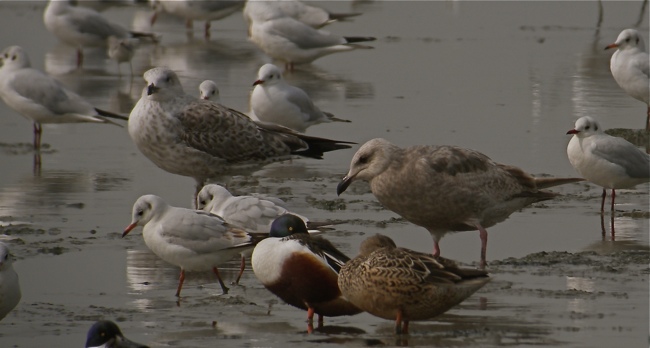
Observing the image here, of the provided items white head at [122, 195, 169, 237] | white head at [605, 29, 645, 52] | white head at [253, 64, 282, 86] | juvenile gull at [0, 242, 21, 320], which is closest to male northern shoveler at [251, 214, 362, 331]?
white head at [122, 195, 169, 237]

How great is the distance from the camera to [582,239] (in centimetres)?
1073

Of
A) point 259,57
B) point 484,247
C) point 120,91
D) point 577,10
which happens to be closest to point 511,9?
point 577,10

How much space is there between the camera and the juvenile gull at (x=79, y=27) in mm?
21891

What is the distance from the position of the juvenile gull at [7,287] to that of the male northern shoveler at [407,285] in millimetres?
2004

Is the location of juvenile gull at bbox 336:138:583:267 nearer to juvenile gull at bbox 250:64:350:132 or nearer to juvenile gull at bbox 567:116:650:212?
juvenile gull at bbox 567:116:650:212

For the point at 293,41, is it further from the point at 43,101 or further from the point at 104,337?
the point at 104,337

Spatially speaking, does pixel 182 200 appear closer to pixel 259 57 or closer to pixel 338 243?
pixel 338 243

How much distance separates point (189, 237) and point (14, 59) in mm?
6940

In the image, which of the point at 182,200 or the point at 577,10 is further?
the point at 577,10

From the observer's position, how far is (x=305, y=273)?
8305 mm

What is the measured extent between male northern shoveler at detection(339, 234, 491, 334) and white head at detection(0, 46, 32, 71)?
27.8 ft

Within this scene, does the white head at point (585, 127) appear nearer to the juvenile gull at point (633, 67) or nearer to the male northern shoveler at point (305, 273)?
the juvenile gull at point (633, 67)

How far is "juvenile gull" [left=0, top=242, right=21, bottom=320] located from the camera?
26.4 feet

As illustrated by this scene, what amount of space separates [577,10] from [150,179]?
17072 mm
